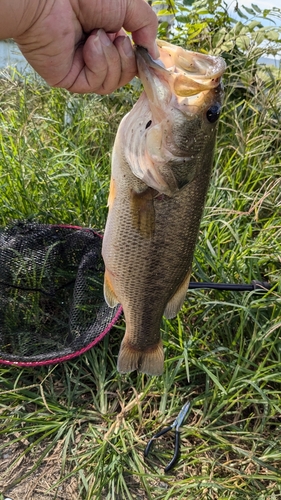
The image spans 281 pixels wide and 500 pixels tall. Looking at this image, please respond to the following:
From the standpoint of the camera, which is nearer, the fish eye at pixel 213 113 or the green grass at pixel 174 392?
the fish eye at pixel 213 113

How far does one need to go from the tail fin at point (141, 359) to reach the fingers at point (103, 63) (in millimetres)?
1126

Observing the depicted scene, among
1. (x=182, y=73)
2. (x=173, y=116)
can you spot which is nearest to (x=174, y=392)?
(x=173, y=116)

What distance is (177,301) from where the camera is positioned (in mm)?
1973

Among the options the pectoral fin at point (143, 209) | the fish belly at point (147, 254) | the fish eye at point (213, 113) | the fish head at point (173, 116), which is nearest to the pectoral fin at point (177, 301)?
the fish belly at point (147, 254)

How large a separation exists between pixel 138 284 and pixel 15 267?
1.18m

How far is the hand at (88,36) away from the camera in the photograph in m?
1.62

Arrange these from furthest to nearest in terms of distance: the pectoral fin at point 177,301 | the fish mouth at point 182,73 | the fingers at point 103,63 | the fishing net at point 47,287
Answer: the fishing net at point 47,287
the pectoral fin at point 177,301
the fingers at point 103,63
the fish mouth at point 182,73

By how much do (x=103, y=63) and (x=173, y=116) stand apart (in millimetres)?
339

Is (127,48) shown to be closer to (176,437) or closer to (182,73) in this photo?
(182,73)

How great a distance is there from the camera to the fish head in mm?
1564

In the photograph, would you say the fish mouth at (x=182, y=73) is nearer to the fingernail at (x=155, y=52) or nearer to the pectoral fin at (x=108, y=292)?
the fingernail at (x=155, y=52)

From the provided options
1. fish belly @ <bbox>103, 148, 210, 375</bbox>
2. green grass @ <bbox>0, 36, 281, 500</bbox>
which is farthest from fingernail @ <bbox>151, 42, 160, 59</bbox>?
green grass @ <bbox>0, 36, 281, 500</bbox>

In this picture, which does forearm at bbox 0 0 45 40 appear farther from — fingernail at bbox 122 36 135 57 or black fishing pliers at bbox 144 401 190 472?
black fishing pliers at bbox 144 401 190 472

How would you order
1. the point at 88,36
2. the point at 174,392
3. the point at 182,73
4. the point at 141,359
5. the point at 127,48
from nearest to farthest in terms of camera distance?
the point at 182,73, the point at 127,48, the point at 88,36, the point at 141,359, the point at 174,392
